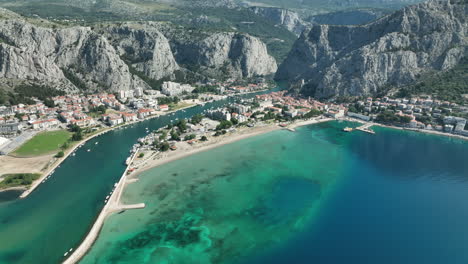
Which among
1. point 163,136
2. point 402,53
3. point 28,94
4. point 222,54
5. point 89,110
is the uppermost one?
point 402,53

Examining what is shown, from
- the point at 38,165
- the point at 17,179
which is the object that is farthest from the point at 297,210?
the point at 38,165

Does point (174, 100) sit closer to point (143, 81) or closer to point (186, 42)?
point (143, 81)

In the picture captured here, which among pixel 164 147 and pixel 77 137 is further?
pixel 77 137

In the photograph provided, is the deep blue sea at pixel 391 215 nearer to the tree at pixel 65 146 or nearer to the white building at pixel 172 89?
the tree at pixel 65 146

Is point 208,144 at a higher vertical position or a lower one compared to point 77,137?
lower

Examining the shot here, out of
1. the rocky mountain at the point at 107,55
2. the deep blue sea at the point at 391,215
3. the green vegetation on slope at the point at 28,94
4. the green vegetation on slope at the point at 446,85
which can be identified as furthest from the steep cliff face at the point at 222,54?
the deep blue sea at the point at 391,215

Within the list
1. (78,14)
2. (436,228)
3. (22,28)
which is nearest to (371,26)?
(436,228)

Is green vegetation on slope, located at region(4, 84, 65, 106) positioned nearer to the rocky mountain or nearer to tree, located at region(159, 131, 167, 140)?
the rocky mountain

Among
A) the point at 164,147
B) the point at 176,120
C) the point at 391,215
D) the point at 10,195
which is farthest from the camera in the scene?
the point at 176,120

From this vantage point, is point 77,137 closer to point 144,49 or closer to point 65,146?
point 65,146
